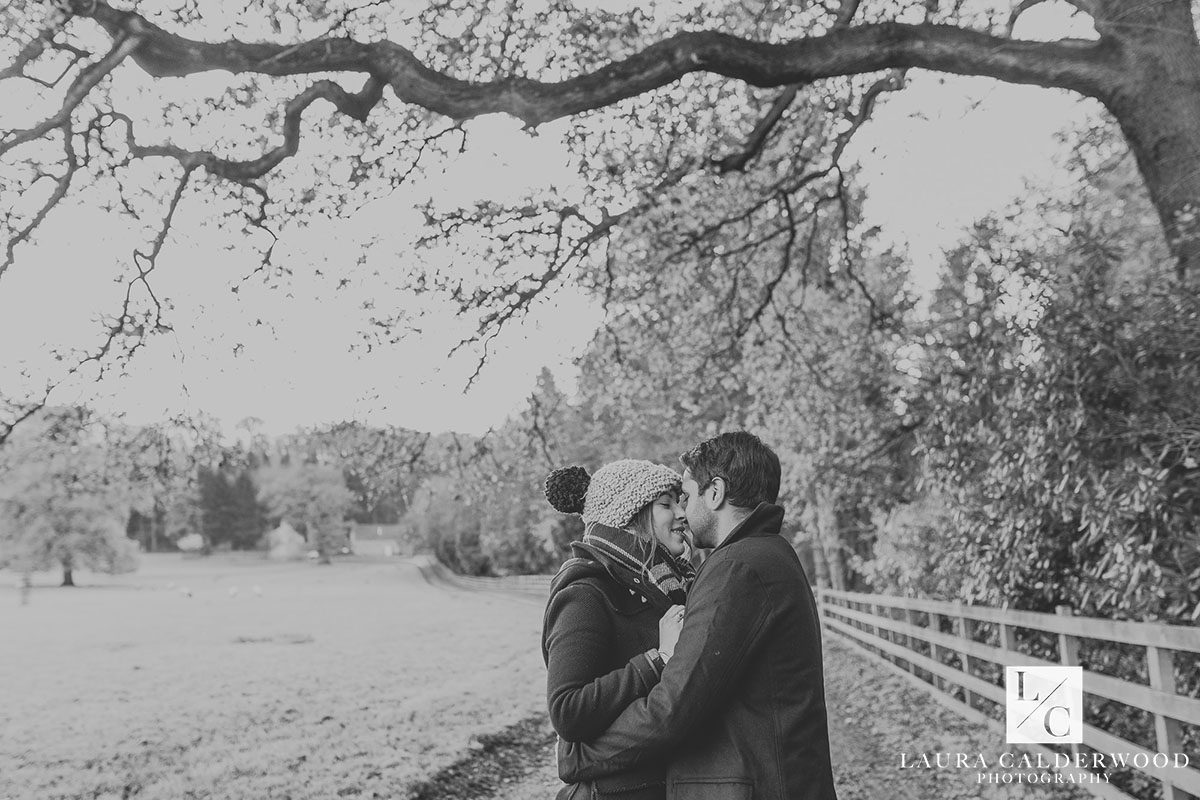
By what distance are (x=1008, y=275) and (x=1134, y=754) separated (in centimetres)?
368

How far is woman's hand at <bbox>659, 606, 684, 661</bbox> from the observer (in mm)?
2455

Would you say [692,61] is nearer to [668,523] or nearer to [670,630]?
[668,523]

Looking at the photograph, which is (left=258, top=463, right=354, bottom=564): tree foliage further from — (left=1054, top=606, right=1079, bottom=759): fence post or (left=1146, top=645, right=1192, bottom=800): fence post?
(left=1146, top=645, right=1192, bottom=800): fence post

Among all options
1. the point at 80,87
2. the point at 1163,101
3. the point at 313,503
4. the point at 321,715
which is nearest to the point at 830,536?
the point at 321,715

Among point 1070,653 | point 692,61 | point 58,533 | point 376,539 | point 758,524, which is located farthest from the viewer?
point 376,539

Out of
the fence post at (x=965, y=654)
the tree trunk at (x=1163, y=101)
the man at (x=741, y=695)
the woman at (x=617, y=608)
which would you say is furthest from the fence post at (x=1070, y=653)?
the man at (x=741, y=695)

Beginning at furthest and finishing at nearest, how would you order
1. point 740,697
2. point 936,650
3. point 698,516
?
point 936,650 → point 698,516 → point 740,697

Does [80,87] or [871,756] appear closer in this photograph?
[80,87]

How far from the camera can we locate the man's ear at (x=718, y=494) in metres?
2.49

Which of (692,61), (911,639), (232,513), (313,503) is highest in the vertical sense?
(692,61)

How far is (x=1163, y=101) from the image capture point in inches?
245

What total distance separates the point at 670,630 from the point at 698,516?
309mm

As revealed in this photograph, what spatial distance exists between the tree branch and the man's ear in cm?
470

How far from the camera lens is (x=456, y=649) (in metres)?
21.2
